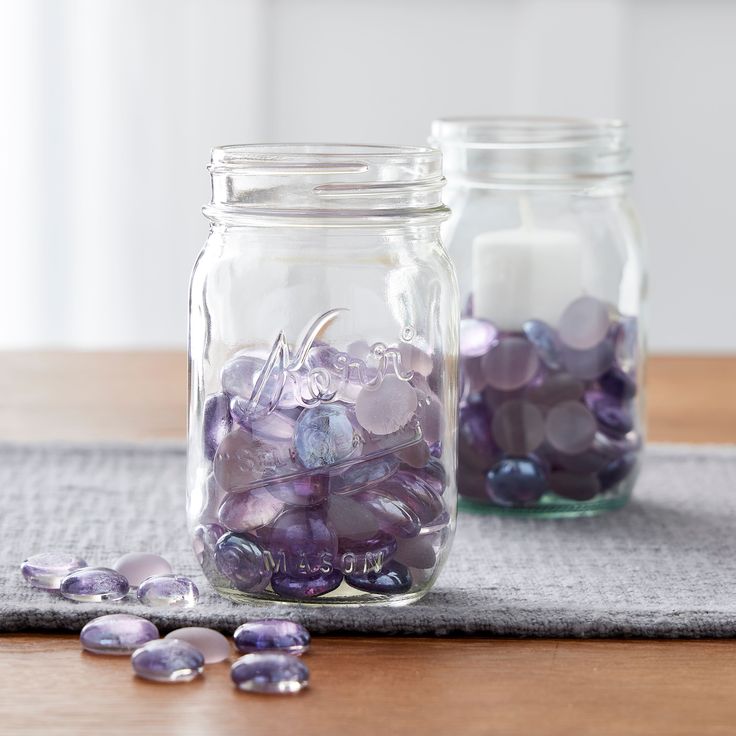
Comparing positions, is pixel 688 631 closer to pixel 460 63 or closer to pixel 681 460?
pixel 681 460

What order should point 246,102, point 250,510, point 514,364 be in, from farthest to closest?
point 246,102
point 514,364
point 250,510

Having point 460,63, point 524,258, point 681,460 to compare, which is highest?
point 460,63

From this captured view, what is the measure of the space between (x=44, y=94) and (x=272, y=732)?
2.03m

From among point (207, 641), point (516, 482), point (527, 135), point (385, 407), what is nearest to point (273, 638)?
point (207, 641)

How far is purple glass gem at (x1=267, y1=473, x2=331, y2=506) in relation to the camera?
70cm

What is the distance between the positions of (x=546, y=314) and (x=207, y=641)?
0.42 m

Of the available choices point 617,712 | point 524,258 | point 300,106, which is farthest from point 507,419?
point 300,106

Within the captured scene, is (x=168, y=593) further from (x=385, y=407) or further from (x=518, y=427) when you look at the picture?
(x=518, y=427)

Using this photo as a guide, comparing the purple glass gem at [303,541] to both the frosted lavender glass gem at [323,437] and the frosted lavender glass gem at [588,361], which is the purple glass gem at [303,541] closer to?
the frosted lavender glass gem at [323,437]

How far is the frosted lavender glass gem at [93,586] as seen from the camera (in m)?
0.72

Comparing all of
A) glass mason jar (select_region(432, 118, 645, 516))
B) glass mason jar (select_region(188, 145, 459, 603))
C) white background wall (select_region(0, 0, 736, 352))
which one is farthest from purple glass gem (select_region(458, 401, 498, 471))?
white background wall (select_region(0, 0, 736, 352))

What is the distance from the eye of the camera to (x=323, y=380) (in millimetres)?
720

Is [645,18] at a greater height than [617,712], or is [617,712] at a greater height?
[645,18]

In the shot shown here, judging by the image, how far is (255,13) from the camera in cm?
240
